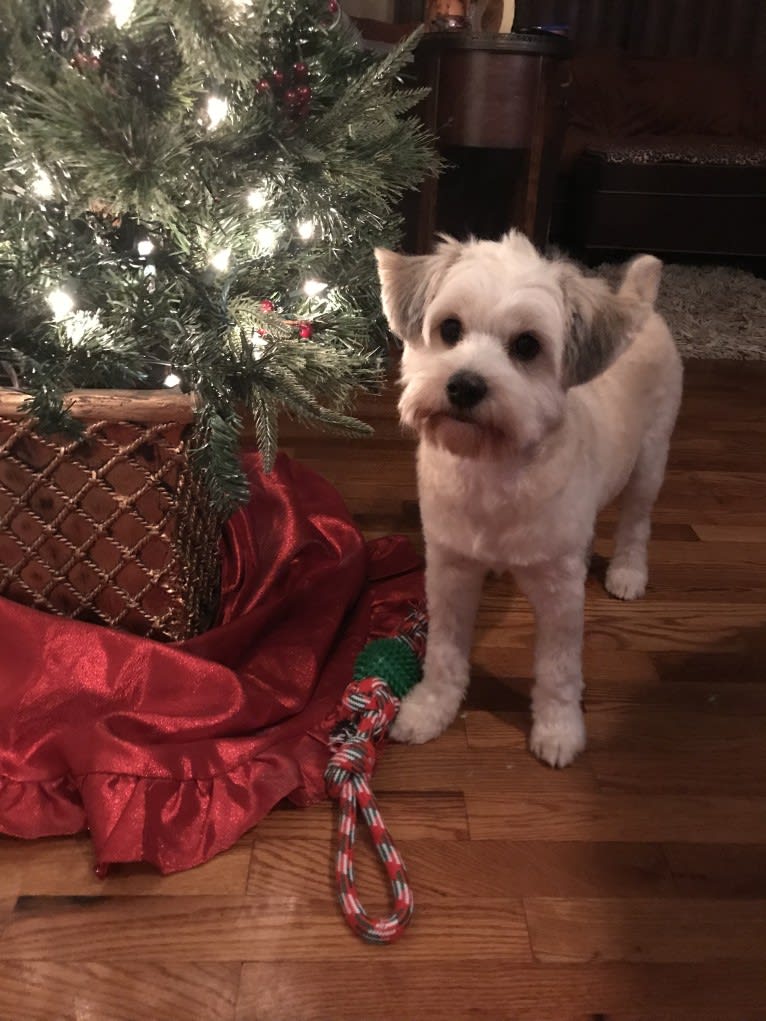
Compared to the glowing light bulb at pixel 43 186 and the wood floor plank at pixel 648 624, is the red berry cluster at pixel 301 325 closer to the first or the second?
the glowing light bulb at pixel 43 186

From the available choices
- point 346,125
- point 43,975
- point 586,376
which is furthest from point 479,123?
→ point 43,975

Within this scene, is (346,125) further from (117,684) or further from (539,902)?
(539,902)

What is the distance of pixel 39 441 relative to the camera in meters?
1.19

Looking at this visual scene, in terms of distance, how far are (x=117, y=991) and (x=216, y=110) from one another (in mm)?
1230

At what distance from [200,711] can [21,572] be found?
39cm

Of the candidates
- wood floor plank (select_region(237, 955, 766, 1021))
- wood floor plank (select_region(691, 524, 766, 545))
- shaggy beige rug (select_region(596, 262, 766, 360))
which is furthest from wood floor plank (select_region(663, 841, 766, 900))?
shaggy beige rug (select_region(596, 262, 766, 360))

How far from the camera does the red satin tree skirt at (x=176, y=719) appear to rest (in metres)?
1.16

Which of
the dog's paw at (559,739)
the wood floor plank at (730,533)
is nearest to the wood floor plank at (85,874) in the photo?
the dog's paw at (559,739)

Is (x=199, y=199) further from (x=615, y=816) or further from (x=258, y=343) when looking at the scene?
(x=615, y=816)

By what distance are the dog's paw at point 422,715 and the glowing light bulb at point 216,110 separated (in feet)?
3.25

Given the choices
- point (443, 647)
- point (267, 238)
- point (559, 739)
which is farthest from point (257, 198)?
point (559, 739)

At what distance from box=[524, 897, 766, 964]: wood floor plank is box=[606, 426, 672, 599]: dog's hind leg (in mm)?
761

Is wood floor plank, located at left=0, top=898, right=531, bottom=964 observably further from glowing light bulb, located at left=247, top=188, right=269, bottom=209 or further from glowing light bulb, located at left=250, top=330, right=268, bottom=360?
glowing light bulb, located at left=247, top=188, right=269, bottom=209

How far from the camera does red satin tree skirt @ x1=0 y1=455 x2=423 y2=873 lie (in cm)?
116
